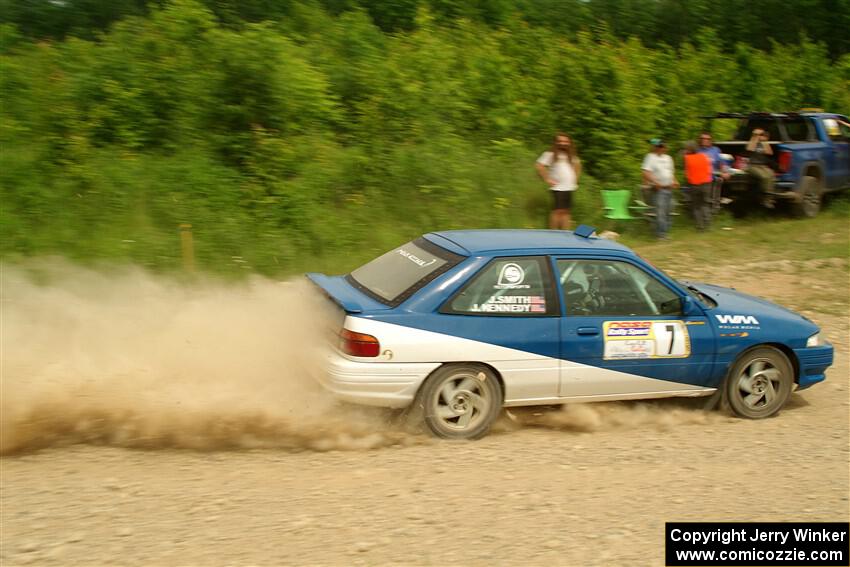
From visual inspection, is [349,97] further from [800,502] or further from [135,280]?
[800,502]

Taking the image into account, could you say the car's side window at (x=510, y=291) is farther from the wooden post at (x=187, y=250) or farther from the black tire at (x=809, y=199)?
the black tire at (x=809, y=199)

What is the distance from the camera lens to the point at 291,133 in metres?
13.2

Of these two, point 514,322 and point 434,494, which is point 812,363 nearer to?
point 514,322

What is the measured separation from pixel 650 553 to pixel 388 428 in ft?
7.31

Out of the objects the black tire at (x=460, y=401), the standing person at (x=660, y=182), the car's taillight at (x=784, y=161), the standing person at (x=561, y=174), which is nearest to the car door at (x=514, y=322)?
the black tire at (x=460, y=401)

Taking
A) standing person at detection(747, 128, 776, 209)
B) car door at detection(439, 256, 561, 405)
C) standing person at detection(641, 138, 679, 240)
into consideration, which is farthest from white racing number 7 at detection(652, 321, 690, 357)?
standing person at detection(747, 128, 776, 209)

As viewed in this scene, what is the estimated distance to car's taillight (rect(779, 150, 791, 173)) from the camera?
50.9 feet

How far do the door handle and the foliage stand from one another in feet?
18.2

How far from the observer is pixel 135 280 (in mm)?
9852

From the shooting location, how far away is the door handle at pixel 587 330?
654cm

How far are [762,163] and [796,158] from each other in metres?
0.57

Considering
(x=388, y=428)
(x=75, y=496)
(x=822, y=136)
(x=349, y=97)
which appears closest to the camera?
(x=75, y=496)

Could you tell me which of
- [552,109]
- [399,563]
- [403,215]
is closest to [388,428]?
[399,563]

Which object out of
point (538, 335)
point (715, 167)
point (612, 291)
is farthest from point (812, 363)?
point (715, 167)
